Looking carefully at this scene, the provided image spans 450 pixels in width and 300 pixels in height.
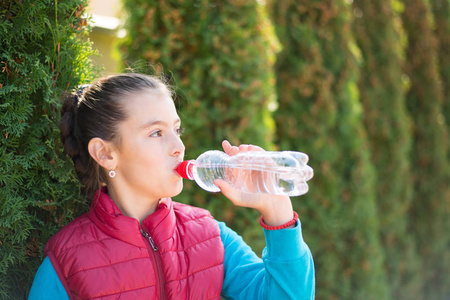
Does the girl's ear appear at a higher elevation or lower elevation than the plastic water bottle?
higher

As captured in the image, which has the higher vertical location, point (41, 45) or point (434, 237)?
point (41, 45)

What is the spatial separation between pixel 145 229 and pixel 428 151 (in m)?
5.26

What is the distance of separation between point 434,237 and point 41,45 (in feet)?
18.1

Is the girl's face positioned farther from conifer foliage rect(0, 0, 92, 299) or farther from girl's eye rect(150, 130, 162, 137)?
conifer foliage rect(0, 0, 92, 299)

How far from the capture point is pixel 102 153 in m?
1.91

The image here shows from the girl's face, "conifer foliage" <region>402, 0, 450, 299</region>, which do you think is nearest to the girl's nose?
the girl's face

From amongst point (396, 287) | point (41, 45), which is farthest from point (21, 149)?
point (396, 287)

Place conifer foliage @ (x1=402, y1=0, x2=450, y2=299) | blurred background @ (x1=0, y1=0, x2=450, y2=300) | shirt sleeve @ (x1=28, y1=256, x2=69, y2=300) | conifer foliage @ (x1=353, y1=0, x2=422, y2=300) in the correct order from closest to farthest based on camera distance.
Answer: shirt sleeve @ (x1=28, y1=256, x2=69, y2=300) < blurred background @ (x1=0, y1=0, x2=450, y2=300) < conifer foliage @ (x1=353, y1=0, x2=422, y2=300) < conifer foliage @ (x1=402, y1=0, x2=450, y2=299)

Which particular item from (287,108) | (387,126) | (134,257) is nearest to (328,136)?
(287,108)

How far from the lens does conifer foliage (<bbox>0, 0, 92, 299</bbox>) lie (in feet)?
5.90

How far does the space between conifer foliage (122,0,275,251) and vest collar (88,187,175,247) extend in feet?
3.50

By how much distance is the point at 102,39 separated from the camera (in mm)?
5059

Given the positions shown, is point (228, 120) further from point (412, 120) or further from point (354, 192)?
point (412, 120)

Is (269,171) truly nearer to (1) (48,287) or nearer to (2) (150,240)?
(2) (150,240)
